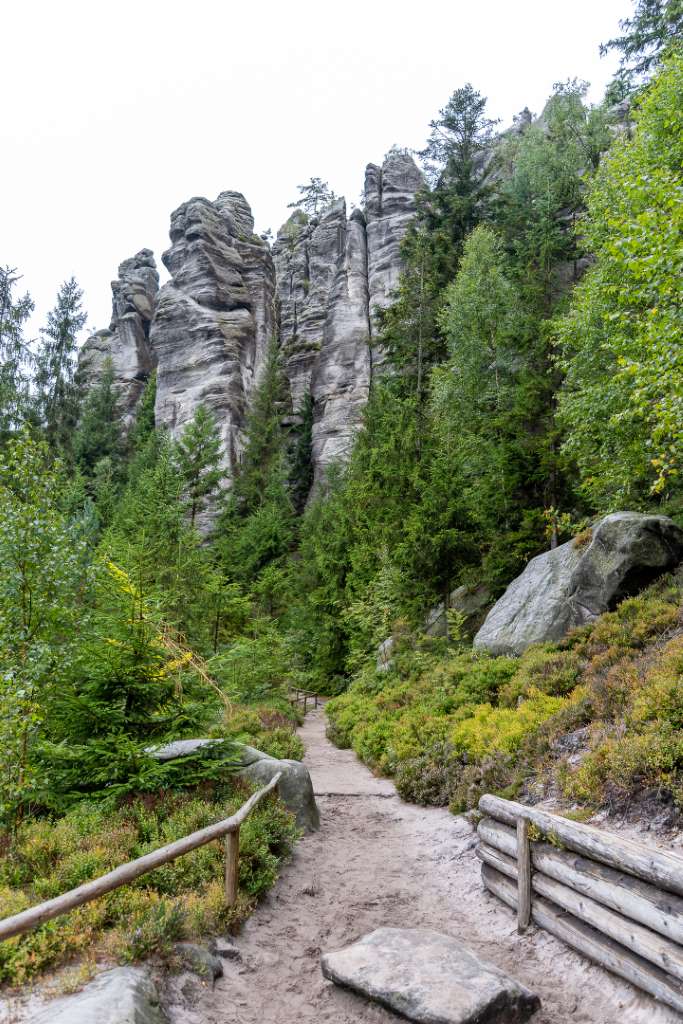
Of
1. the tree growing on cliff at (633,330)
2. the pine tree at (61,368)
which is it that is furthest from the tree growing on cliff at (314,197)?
the tree growing on cliff at (633,330)

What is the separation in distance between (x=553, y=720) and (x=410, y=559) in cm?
993

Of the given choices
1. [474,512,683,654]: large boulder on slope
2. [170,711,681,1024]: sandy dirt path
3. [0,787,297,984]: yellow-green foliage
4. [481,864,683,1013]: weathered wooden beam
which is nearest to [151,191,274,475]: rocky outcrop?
[474,512,683,654]: large boulder on slope

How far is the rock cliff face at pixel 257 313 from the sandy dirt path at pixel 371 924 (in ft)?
101

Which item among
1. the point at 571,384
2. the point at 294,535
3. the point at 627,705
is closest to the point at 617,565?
the point at 627,705

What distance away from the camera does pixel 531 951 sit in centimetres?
566

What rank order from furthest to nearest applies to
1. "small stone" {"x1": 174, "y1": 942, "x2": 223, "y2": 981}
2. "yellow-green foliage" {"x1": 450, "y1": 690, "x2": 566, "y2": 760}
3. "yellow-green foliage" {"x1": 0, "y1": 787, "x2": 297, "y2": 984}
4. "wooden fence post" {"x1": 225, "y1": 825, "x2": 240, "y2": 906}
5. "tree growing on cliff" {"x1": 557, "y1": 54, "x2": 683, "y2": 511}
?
"tree growing on cliff" {"x1": 557, "y1": 54, "x2": 683, "y2": 511} → "yellow-green foliage" {"x1": 450, "y1": 690, "x2": 566, "y2": 760} → "wooden fence post" {"x1": 225, "y1": 825, "x2": 240, "y2": 906} → "small stone" {"x1": 174, "y1": 942, "x2": 223, "y2": 981} → "yellow-green foliage" {"x1": 0, "y1": 787, "x2": 297, "y2": 984}

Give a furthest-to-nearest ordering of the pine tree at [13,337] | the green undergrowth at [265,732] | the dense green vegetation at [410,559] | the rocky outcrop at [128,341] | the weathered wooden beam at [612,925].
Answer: the rocky outcrop at [128,341] → the pine tree at [13,337] → the green undergrowth at [265,732] → the dense green vegetation at [410,559] → the weathered wooden beam at [612,925]

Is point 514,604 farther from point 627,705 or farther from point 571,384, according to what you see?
point 571,384

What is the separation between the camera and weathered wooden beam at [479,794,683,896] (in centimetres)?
432

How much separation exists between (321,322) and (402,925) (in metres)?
48.2

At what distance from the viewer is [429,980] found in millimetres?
4828

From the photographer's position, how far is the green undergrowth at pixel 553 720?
667 centimetres

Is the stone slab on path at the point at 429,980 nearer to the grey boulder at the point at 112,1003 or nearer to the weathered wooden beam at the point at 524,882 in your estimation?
the weathered wooden beam at the point at 524,882

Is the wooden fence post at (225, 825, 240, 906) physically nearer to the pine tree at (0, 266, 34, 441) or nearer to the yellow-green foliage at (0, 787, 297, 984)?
the yellow-green foliage at (0, 787, 297, 984)
